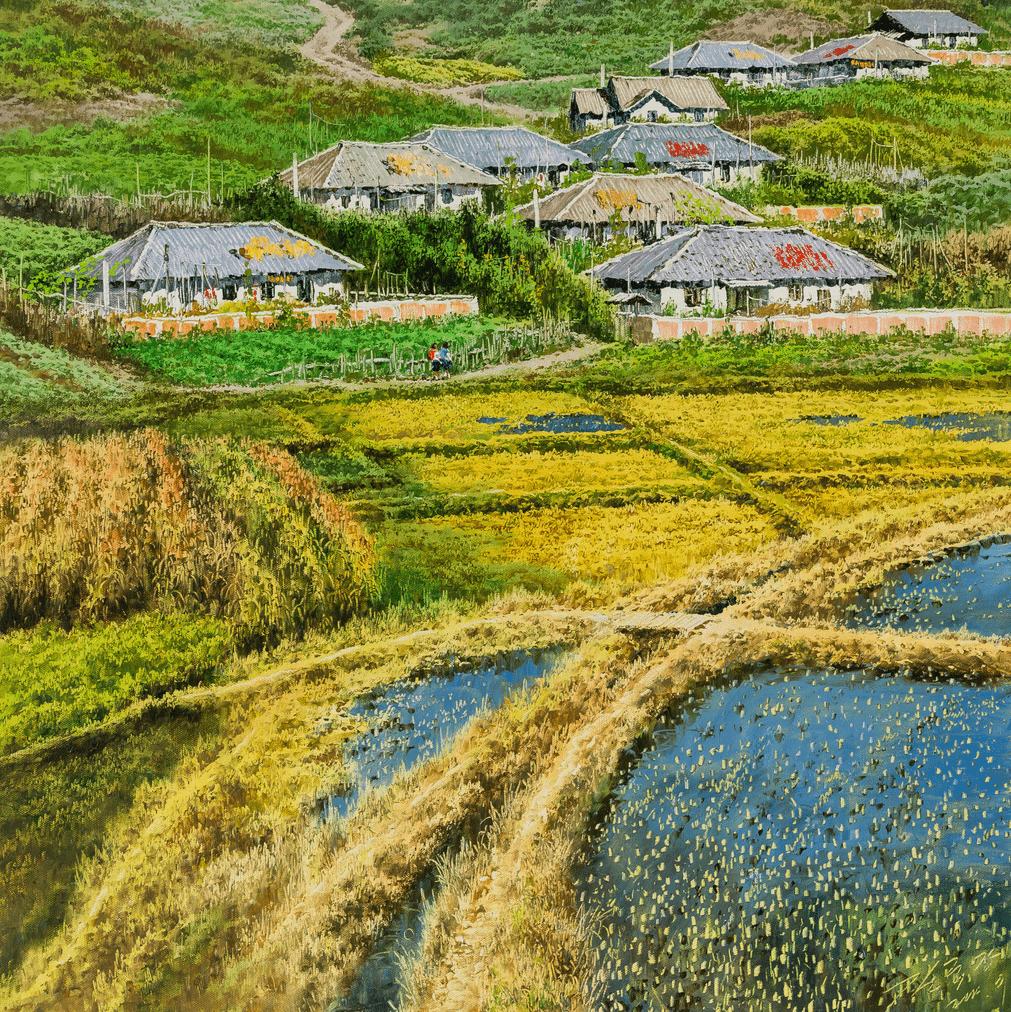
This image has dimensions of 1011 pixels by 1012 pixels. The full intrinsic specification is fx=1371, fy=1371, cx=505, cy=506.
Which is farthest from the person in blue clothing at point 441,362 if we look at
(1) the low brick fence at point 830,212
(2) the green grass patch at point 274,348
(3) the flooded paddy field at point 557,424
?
(1) the low brick fence at point 830,212

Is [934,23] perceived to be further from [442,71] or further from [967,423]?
[967,423]

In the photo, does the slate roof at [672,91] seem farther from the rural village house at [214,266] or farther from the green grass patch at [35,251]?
the green grass patch at [35,251]

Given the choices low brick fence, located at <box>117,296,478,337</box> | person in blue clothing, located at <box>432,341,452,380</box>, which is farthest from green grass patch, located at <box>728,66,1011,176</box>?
person in blue clothing, located at <box>432,341,452,380</box>

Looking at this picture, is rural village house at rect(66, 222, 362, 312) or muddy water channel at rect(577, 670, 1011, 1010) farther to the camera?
rural village house at rect(66, 222, 362, 312)

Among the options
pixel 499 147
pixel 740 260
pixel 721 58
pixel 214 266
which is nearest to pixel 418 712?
pixel 214 266

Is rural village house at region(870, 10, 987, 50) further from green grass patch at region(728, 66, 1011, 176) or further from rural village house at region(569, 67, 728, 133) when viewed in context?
rural village house at region(569, 67, 728, 133)

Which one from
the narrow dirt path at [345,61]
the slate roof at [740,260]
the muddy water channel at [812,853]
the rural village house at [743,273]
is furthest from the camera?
the slate roof at [740,260]
